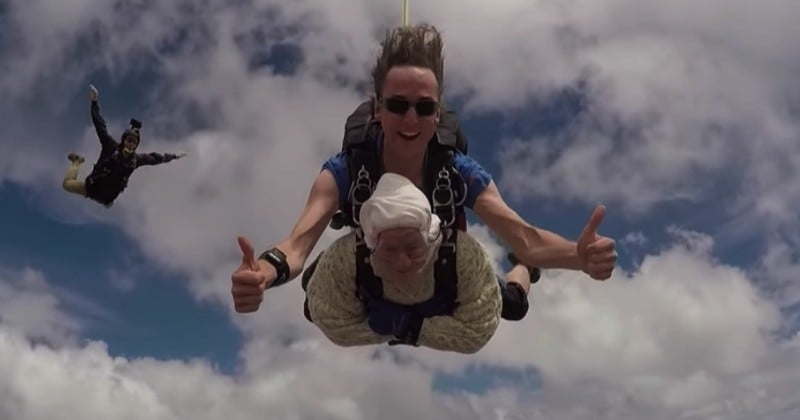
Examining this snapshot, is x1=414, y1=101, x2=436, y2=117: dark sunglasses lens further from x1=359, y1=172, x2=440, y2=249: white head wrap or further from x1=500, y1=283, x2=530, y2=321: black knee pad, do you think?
x1=500, y1=283, x2=530, y2=321: black knee pad

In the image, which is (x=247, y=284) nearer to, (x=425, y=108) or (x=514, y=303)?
(x=425, y=108)

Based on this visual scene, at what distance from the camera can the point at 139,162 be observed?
1777 centimetres

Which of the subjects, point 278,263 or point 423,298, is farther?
point 423,298

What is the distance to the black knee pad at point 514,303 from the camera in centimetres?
749

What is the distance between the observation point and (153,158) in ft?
59.4

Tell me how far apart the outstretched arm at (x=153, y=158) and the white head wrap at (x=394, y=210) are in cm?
1293

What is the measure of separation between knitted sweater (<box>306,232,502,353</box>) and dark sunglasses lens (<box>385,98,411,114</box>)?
1.06 m

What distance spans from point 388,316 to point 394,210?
126 cm

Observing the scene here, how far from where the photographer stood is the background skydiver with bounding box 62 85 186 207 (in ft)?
54.1

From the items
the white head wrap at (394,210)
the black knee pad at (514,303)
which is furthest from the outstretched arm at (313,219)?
the black knee pad at (514,303)

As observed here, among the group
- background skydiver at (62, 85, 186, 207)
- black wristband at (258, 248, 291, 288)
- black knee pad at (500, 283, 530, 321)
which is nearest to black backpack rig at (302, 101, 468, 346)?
black wristband at (258, 248, 291, 288)

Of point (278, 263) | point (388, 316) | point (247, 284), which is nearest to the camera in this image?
point (247, 284)

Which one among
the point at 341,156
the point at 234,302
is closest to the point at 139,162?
the point at 341,156

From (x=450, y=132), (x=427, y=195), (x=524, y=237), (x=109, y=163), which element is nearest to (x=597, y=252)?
(x=524, y=237)
